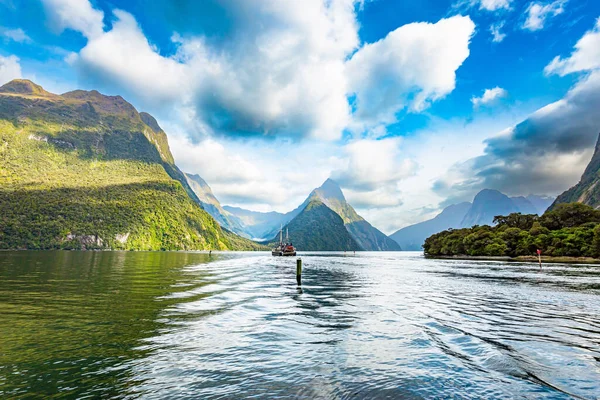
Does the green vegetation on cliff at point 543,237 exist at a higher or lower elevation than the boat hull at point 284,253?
higher

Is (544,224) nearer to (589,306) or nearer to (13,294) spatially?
(589,306)

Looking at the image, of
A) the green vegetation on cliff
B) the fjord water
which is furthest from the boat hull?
the fjord water

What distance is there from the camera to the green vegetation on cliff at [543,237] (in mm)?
111438

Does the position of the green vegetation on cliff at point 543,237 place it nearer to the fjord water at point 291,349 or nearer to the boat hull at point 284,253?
the boat hull at point 284,253

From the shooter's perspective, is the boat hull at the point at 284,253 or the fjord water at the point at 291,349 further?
the boat hull at the point at 284,253

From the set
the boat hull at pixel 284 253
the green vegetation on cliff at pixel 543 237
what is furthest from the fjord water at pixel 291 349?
the boat hull at pixel 284 253

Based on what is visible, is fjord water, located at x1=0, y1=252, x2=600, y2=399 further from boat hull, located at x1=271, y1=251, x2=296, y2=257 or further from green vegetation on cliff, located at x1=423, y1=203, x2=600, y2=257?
boat hull, located at x1=271, y1=251, x2=296, y2=257

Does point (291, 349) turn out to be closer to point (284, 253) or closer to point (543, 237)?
point (543, 237)

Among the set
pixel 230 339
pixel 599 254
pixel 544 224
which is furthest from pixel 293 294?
pixel 544 224

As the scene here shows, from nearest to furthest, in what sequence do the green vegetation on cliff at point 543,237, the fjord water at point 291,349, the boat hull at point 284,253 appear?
the fjord water at point 291,349 < the green vegetation on cliff at point 543,237 < the boat hull at point 284,253

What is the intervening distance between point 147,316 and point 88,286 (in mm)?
18863

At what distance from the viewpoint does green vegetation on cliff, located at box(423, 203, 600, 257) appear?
111 m

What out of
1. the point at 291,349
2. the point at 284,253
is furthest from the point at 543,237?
the point at 291,349

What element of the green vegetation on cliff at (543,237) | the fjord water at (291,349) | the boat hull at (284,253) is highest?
the green vegetation on cliff at (543,237)
